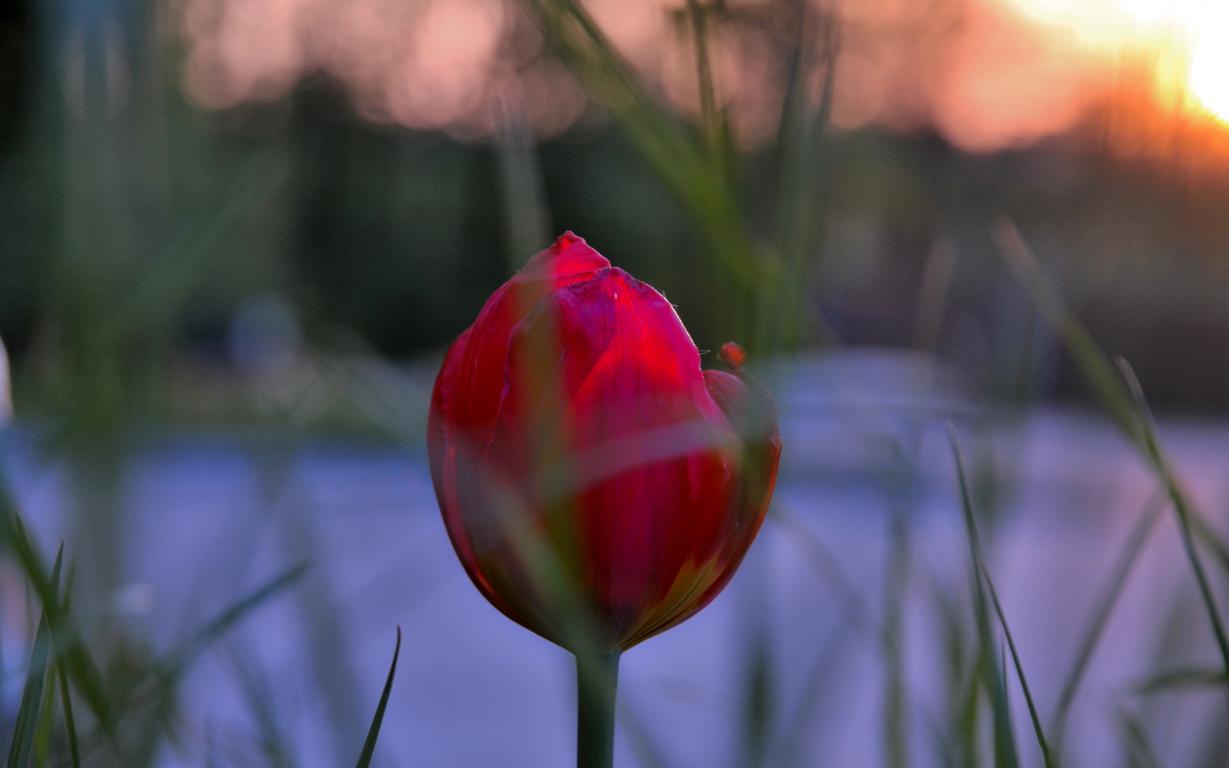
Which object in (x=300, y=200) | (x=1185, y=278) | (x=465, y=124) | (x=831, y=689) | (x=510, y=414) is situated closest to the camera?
(x=510, y=414)

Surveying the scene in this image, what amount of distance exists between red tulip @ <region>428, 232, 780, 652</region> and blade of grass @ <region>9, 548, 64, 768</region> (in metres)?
0.06

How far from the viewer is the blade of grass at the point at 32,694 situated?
0.18m

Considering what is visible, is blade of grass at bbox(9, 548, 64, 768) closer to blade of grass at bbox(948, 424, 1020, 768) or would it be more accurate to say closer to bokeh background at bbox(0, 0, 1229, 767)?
bokeh background at bbox(0, 0, 1229, 767)

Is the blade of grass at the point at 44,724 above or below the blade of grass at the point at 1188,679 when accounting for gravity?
below

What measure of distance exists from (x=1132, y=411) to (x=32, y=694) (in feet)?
0.60

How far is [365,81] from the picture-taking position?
21.2ft

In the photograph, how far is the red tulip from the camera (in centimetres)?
17

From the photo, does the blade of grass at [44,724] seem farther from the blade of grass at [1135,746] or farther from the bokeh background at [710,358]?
the blade of grass at [1135,746]

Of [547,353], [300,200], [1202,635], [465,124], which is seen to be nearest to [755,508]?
[547,353]

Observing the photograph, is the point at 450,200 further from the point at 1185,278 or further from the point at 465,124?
the point at 1185,278

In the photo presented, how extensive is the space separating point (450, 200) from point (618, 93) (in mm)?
6660

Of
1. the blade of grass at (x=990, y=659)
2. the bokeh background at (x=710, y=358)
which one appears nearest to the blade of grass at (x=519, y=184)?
the bokeh background at (x=710, y=358)

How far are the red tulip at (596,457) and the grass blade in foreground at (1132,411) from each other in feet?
0.20

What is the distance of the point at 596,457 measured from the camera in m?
0.18
